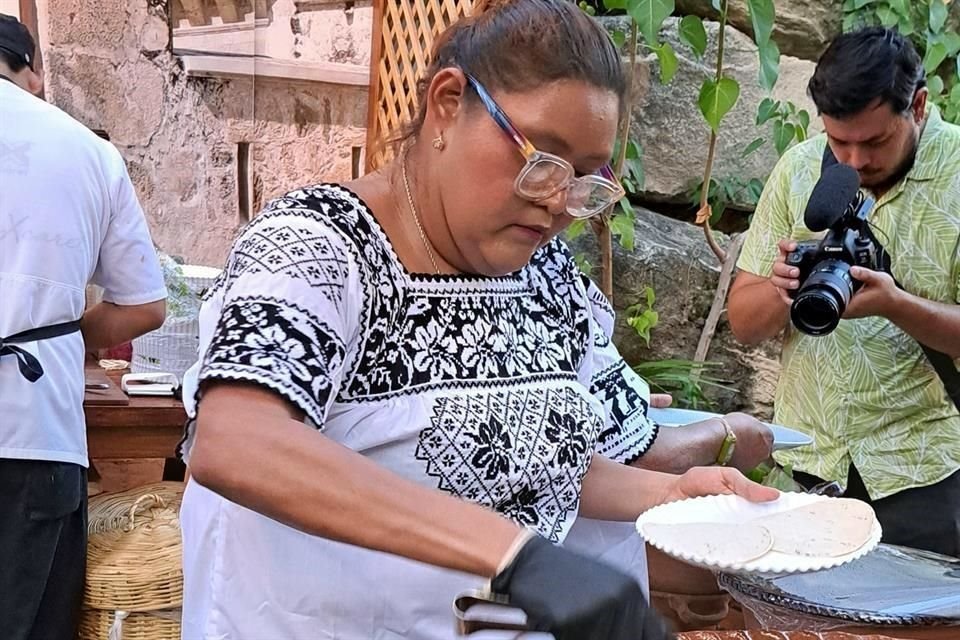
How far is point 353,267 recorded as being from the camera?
36.9 inches

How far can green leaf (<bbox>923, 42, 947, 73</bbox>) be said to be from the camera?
3297 mm

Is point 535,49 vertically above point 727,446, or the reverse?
point 535,49

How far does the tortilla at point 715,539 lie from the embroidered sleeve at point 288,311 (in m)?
0.43

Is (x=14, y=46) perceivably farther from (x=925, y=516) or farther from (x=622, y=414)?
(x=925, y=516)

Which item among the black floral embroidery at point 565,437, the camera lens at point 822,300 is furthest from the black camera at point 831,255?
the black floral embroidery at point 565,437

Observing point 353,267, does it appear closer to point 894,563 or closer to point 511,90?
point 511,90

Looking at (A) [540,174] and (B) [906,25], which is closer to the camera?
(A) [540,174]

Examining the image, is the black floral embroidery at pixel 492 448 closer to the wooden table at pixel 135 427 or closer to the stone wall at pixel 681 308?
the wooden table at pixel 135 427

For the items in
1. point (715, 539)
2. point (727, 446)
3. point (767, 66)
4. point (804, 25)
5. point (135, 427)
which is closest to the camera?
point (715, 539)

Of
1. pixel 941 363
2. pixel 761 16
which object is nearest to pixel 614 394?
pixel 941 363

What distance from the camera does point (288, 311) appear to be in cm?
86

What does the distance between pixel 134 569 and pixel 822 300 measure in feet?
5.00

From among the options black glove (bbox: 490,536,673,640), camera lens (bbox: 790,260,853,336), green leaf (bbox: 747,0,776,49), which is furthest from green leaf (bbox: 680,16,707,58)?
black glove (bbox: 490,536,673,640)

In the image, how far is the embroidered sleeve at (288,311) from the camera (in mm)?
829
